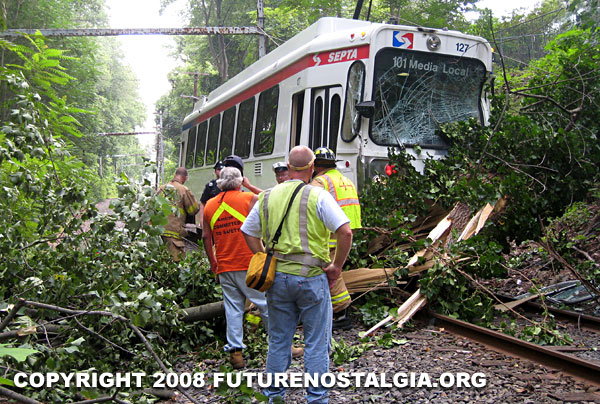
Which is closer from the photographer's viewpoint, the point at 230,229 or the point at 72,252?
the point at 72,252

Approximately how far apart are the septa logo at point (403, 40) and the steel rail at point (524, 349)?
152 inches

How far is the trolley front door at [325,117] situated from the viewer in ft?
27.4

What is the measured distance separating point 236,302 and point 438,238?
2.47 metres

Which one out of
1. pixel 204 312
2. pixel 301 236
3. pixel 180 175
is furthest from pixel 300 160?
pixel 180 175

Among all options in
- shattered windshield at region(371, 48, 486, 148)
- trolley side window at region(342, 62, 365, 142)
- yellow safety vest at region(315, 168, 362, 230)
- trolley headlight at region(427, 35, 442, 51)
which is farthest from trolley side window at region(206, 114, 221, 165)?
yellow safety vest at region(315, 168, 362, 230)

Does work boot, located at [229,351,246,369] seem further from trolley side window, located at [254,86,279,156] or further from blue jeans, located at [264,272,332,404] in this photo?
trolley side window, located at [254,86,279,156]

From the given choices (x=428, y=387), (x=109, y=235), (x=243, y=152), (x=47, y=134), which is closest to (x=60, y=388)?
(x=109, y=235)

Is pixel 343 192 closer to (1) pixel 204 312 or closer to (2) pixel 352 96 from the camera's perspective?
(1) pixel 204 312

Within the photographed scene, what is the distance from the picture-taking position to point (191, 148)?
662 inches

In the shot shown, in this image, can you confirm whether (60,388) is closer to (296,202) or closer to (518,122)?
(296,202)

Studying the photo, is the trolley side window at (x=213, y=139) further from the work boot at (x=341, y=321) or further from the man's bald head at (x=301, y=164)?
the man's bald head at (x=301, y=164)

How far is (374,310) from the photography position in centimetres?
633

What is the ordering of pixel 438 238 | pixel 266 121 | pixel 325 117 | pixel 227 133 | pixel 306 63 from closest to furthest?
pixel 438 238
pixel 325 117
pixel 306 63
pixel 266 121
pixel 227 133

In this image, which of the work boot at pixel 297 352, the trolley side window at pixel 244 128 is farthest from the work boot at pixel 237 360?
the trolley side window at pixel 244 128
